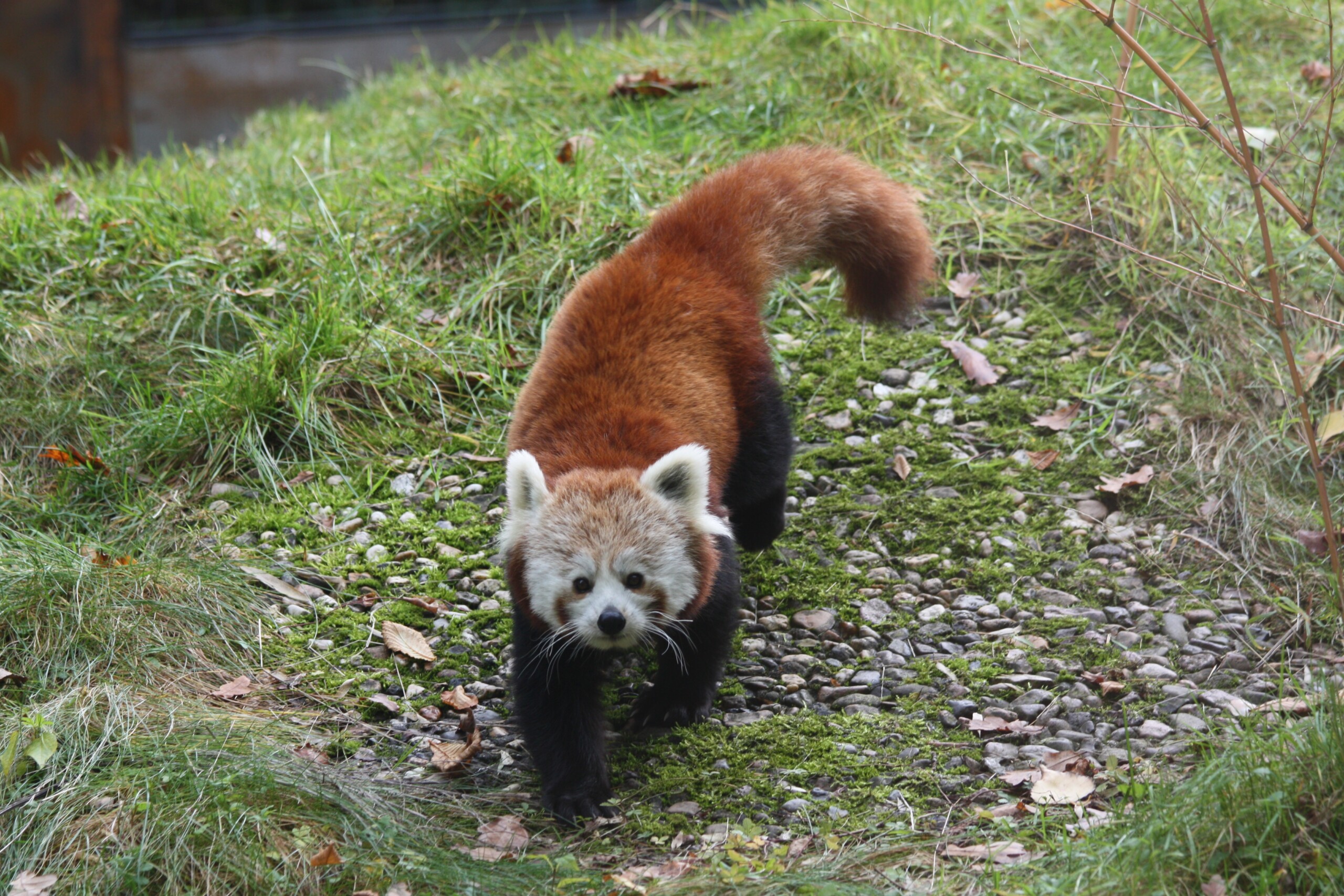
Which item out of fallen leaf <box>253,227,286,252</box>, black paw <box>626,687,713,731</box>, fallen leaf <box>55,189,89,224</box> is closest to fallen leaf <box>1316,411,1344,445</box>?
black paw <box>626,687,713,731</box>

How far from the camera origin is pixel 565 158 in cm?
613

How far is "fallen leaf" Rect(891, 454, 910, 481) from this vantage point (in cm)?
470

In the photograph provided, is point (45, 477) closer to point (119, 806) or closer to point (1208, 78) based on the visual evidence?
point (119, 806)

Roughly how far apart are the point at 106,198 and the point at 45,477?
1958 millimetres

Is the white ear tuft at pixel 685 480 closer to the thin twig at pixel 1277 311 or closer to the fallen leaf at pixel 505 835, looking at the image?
the fallen leaf at pixel 505 835

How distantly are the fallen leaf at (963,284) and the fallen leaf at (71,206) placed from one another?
4.27 meters

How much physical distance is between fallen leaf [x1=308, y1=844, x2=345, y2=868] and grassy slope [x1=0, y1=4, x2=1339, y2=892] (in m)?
0.03

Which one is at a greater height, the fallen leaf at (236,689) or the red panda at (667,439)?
the red panda at (667,439)

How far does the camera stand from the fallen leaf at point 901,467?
4695mm

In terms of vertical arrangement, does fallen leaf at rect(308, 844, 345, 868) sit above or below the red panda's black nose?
below

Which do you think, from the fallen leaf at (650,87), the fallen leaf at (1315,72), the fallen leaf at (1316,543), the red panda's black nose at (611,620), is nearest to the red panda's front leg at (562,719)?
the red panda's black nose at (611,620)

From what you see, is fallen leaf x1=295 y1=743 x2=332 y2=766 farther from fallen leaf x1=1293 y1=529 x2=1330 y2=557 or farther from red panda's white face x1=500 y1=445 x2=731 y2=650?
fallen leaf x1=1293 y1=529 x2=1330 y2=557

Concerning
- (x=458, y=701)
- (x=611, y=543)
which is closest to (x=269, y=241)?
(x=458, y=701)

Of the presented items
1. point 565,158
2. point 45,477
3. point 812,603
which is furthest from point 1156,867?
point 565,158
